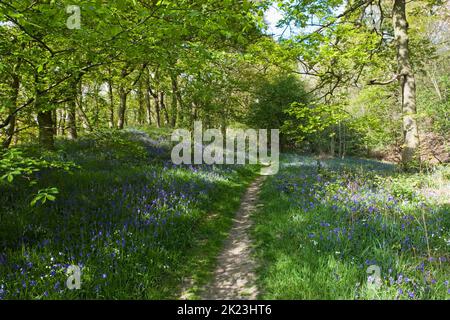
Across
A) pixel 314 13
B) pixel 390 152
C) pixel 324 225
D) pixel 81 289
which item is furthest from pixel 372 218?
pixel 390 152

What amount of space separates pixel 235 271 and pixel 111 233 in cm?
247

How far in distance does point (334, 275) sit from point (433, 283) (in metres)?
1.16

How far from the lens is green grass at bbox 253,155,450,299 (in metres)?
3.58

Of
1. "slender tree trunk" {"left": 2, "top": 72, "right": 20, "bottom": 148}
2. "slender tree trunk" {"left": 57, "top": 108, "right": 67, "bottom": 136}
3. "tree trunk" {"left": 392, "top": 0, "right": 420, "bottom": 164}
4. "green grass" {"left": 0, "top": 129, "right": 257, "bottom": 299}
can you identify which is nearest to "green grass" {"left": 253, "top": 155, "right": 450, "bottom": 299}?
"green grass" {"left": 0, "top": 129, "right": 257, "bottom": 299}

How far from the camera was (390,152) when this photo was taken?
104 feet

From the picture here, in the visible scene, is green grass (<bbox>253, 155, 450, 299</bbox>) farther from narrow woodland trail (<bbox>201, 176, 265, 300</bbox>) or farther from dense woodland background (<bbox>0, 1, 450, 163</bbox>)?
dense woodland background (<bbox>0, 1, 450, 163</bbox>)

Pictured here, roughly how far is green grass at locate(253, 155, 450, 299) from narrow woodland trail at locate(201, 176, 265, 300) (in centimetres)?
22

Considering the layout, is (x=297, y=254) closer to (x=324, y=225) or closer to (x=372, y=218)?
(x=324, y=225)

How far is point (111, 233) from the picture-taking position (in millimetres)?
5199

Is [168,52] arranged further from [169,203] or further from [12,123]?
[12,123]

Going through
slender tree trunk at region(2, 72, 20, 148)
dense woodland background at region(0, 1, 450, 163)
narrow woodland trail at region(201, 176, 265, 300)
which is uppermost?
dense woodland background at region(0, 1, 450, 163)

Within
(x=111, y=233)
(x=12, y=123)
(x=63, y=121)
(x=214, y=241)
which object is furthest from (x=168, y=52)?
(x=63, y=121)

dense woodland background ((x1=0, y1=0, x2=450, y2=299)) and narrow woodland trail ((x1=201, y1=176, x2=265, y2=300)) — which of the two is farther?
narrow woodland trail ((x1=201, y1=176, x2=265, y2=300))

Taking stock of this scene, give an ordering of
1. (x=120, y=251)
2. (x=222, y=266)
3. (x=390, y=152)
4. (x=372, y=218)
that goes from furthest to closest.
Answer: (x=390, y=152), (x=372, y=218), (x=222, y=266), (x=120, y=251)
